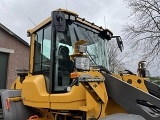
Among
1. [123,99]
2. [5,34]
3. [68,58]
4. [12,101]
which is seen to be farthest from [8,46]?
[123,99]

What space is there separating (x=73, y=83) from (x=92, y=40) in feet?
4.67

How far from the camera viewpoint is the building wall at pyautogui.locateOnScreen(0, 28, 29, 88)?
16.9 meters

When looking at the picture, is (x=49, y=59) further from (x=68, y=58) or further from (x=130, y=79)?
(x=130, y=79)

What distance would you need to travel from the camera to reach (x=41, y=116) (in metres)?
4.66

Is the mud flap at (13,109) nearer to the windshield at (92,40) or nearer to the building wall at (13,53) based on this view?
the windshield at (92,40)

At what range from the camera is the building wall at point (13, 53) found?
55.3 ft

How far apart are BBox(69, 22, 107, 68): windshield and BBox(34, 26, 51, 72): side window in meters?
0.49

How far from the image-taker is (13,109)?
4816 mm

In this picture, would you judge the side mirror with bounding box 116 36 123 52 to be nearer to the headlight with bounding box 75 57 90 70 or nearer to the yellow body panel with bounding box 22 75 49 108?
the yellow body panel with bounding box 22 75 49 108

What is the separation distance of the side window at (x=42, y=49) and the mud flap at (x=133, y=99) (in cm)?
141

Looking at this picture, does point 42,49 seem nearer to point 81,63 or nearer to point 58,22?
point 58,22

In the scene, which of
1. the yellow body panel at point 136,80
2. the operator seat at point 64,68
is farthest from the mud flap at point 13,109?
the yellow body panel at point 136,80

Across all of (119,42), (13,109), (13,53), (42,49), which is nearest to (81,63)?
(42,49)

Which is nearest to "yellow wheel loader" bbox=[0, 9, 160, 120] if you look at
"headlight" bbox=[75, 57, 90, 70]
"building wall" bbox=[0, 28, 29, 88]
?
"headlight" bbox=[75, 57, 90, 70]
